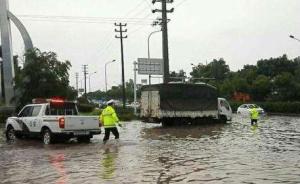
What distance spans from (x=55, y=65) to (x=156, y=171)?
30.1 metres

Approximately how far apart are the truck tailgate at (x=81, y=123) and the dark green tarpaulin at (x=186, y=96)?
1236 centimetres

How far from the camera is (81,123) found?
68.0ft

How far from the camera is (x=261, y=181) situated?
34.0 feet

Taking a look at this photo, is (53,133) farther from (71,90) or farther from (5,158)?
Answer: (71,90)

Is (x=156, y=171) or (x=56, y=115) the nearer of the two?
(x=156, y=171)

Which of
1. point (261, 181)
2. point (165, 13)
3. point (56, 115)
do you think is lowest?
point (261, 181)

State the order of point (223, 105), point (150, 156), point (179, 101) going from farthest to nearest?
1. point (223, 105)
2. point (179, 101)
3. point (150, 156)

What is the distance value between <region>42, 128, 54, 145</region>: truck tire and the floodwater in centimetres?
39

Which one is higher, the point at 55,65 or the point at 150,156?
the point at 55,65

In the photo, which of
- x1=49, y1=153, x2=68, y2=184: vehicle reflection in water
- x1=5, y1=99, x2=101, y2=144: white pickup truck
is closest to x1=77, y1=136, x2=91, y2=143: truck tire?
x1=5, y1=99, x2=101, y2=144: white pickup truck

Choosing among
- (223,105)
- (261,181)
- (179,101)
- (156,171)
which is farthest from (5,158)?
(223,105)

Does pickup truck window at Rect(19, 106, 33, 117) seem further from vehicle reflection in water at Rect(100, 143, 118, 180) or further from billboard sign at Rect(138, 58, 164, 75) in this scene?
billboard sign at Rect(138, 58, 164, 75)

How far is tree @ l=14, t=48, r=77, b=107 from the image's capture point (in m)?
40.3

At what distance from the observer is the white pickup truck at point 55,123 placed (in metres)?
20.3
